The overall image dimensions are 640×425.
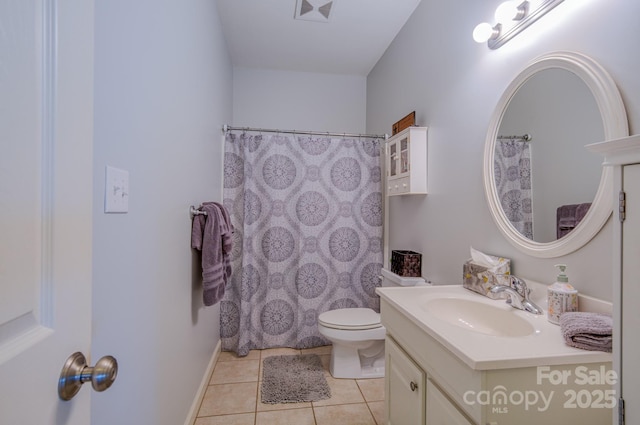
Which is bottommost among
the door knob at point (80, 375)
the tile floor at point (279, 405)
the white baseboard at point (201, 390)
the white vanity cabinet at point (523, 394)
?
the tile floor at point (279, 405)

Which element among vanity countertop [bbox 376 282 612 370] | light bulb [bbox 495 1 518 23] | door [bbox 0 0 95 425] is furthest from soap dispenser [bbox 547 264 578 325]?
door [bbox 0 0 95 425]

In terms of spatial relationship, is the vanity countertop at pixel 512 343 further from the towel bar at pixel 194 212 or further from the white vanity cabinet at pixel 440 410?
the towel bar at pixel 194 212

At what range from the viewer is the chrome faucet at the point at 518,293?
42.8 inches

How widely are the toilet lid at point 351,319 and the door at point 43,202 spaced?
1.63 meters

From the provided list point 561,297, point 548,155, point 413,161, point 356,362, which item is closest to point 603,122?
point 548,155

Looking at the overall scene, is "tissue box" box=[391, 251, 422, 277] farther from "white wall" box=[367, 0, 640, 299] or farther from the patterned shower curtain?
the patterned shower curtain

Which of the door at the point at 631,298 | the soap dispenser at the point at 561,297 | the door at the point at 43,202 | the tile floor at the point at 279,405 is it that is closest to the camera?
the door at the point at 43,202

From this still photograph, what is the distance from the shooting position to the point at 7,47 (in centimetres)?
34

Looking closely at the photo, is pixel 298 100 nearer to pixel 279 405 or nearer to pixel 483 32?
pixel 483 32

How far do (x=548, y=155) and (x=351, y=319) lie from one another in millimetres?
1515

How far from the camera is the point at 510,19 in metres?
1.21

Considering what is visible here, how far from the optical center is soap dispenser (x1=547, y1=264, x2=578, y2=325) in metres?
0.94

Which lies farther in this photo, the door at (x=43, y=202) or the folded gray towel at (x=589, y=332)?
the folded gray towel at (x=589, y=332)

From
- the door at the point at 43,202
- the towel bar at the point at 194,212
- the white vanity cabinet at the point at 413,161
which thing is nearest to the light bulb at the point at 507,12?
the white vanity cabinet at the point at 413,161
